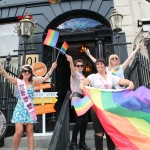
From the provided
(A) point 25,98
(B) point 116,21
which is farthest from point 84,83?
(B) point 116,21

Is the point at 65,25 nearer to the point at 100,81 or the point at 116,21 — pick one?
the point at 116,21

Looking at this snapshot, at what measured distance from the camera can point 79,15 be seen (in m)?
8.28

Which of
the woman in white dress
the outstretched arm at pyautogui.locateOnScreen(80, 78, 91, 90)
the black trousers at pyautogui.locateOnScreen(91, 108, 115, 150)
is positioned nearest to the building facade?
the woman in white dress

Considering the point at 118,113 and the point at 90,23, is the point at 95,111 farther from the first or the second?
the point at 90,23

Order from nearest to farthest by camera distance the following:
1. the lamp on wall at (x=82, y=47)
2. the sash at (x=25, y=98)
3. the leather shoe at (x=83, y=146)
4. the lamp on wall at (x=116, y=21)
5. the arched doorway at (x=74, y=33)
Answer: the sash at (x=25, y=98), the leather shoe at (x=83, y=146), the lamp on wall at (x=116, y=21), the arched doorway at (x=74, y=33), the lamp on wall at (x=82, y=47)

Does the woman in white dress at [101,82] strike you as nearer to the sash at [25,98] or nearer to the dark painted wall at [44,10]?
the sash at [25,98]

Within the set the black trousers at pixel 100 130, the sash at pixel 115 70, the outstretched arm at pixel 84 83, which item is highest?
the sash at pixel 115 70

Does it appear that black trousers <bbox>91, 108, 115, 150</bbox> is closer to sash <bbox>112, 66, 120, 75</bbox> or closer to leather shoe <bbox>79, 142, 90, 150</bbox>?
leather shoe <bbox>79, 142, 90, 150</bbox>

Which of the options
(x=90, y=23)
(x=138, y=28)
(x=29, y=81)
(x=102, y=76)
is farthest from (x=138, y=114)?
(x=90, y=23)

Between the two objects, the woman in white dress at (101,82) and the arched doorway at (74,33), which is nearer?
the woman in white dress at (101,82)

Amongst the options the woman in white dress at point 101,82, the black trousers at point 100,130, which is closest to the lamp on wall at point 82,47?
the woman in white dress at point 101,82

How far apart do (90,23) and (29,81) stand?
5359 mm

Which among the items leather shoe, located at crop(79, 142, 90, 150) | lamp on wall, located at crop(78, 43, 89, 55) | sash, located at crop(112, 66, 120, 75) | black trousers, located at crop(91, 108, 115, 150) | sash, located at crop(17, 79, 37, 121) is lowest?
leather shoe, located at crop(79, 142, 90, 150)

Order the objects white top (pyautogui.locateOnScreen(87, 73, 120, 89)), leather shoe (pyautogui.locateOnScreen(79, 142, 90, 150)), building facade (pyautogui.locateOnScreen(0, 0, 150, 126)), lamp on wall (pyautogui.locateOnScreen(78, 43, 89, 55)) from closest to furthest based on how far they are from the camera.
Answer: white top (pyautogui.locateOnScreen(87, 73, 120, 89))
leather shoe (pyautogui.locateOnScreen(79, 142, 90, 150))
building facade (pyautogui.locateOnScreen(0, 0, 150, 126))
lamp on wall (pyautogui.locateOnScreen(78, 43, 89, 55))
